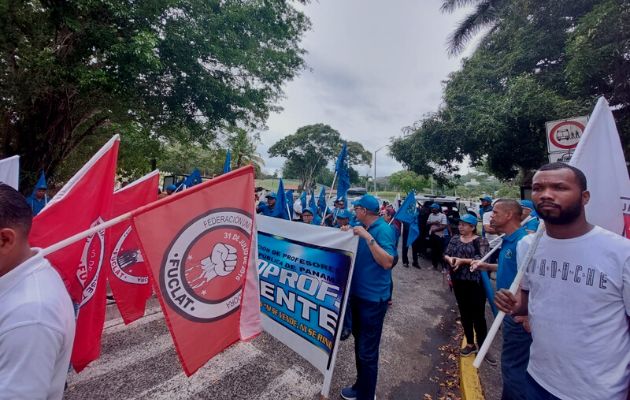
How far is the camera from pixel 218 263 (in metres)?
2.13

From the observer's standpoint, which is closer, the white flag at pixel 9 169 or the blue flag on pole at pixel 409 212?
the white flag at pixel 9 169

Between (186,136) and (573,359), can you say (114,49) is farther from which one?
(573,359)

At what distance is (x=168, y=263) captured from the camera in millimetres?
1847

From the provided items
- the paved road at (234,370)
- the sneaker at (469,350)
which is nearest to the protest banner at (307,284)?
the paved road at (234,370)

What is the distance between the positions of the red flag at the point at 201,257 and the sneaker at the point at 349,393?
4.67ft

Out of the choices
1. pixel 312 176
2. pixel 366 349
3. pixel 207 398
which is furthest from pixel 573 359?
pixel 312 176

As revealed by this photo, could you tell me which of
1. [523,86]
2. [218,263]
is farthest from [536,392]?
[523,86]

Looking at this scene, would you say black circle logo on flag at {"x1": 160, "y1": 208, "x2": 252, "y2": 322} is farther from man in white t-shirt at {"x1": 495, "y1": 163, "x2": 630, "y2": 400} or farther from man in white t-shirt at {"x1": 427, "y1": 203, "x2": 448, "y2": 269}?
man in white t-shirt at {"x1": 427, "y1": 203, "x2": 448, "y2": 269}

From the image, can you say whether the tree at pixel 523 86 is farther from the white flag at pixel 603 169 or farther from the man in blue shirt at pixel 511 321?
the white flag at pixel 603 169

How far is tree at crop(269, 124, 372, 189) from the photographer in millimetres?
42719

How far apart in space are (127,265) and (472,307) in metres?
4.29

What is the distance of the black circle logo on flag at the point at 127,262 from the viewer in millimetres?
3500

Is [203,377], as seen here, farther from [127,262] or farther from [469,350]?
[469,350]

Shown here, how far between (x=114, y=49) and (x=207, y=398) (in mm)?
8264
